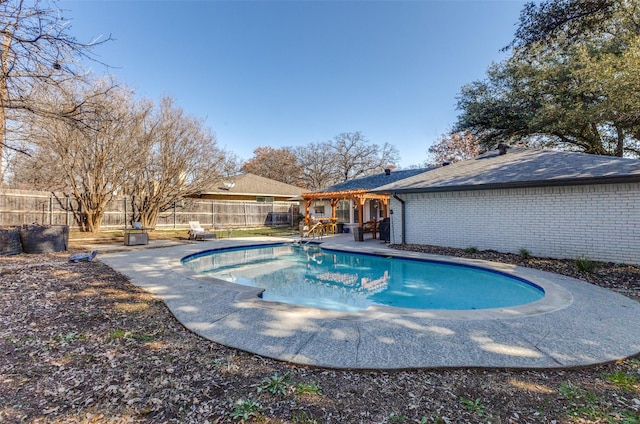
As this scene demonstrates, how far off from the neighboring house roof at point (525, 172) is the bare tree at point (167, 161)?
10.5 m

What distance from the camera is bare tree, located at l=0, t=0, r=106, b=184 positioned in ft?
10.4

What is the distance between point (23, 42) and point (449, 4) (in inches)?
475

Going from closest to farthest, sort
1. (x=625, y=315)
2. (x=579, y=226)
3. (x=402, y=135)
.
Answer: (x=625, y=315)
(x=579, y=226)
(x=402, y=135)

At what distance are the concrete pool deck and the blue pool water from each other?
3.80ft

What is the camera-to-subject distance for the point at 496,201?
8.98 metres

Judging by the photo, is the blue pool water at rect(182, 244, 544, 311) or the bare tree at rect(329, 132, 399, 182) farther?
the bare tree at rect(329, 132, 399, 182)

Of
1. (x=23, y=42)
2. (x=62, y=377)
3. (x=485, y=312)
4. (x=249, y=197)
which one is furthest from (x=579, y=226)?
(x=249, y=197)

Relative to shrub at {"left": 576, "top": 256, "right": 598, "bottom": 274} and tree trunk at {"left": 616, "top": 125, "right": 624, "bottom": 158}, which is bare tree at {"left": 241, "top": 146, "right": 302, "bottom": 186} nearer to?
tree trunk at {"left": 616, "top": 125, "right": 624, "bottom": 158}

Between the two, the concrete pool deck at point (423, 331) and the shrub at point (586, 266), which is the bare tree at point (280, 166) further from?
the concrete pool deck at point (423, 331)

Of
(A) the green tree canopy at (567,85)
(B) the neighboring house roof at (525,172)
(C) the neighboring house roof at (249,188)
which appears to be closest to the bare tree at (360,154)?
(C) the neighboring house roof at (249,188)

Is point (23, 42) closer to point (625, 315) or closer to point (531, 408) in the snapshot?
point (531, 408)

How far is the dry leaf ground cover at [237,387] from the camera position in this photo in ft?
6.81

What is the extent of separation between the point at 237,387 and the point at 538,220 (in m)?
8.85

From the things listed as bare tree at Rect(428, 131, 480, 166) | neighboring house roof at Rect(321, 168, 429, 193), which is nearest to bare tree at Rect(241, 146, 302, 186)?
bare tree at Rect(428, 131, 480, 166)
